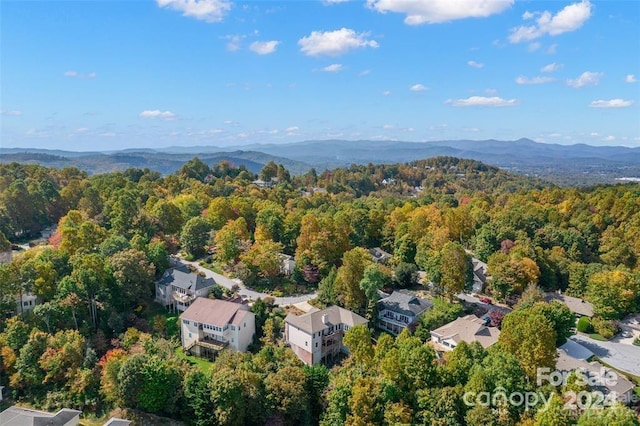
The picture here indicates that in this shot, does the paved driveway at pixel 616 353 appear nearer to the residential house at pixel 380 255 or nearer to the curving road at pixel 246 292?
the residential house at pixel 380 255

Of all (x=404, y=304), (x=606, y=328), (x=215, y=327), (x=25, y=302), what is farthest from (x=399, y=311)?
(x=25, y=302)

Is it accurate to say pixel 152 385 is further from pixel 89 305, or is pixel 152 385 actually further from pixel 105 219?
pixel 105 219

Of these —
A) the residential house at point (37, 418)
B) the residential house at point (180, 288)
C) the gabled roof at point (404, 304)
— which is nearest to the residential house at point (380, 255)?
the gabled roof at point (404, 304)

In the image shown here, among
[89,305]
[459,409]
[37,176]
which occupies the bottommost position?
[459,409]

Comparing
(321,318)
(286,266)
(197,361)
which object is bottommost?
(197,361)

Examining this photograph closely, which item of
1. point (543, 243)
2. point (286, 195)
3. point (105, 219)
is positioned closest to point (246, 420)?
point (105, 219)

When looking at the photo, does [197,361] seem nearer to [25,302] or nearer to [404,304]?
[25,302]

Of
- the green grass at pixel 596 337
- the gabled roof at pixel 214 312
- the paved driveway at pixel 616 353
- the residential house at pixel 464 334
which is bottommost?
the paved driveway at pixel 616 353
